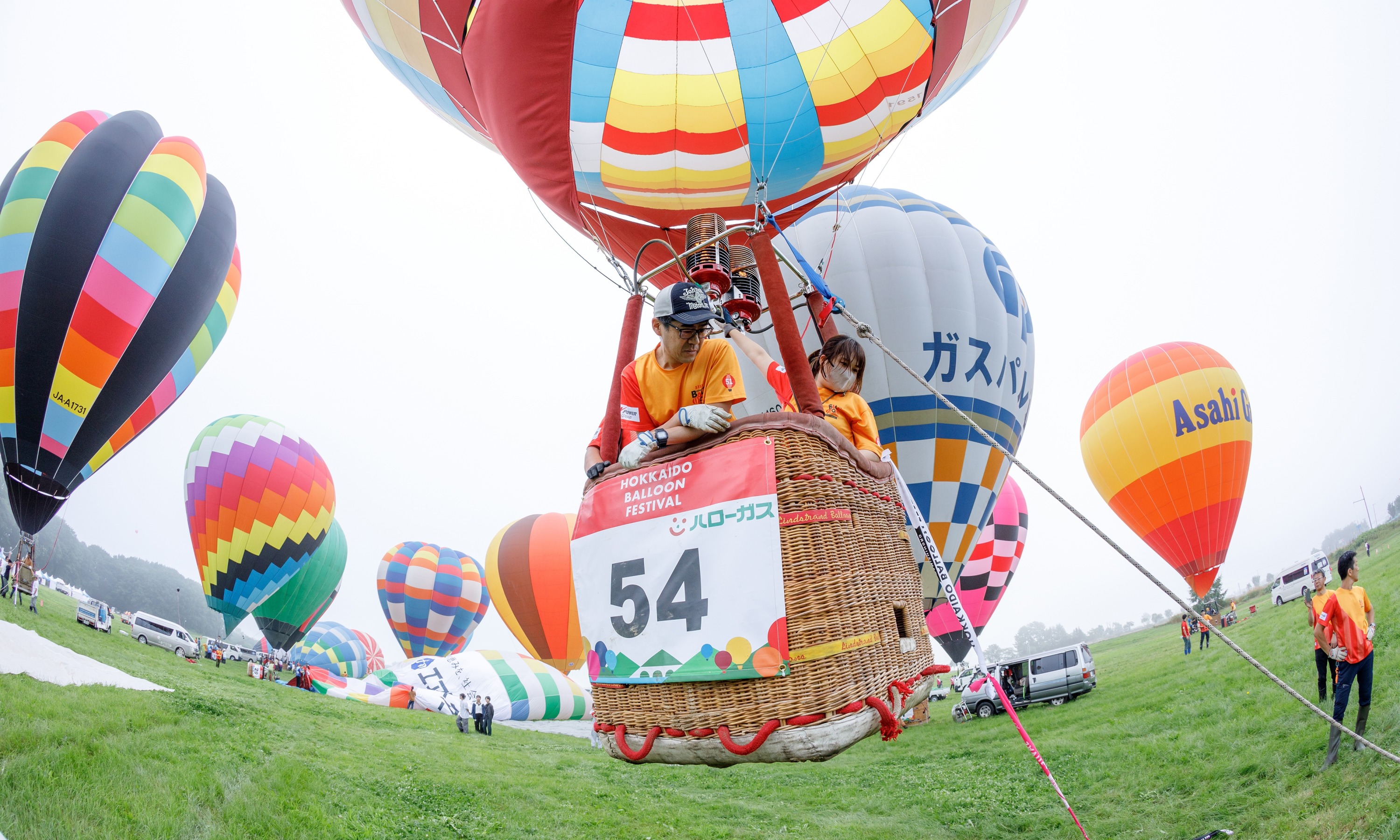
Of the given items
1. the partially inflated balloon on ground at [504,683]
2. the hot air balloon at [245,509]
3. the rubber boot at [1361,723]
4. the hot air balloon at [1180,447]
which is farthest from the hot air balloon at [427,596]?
the rubber boot at [1361,723]

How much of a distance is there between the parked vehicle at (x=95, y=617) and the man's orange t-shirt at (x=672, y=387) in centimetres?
1463

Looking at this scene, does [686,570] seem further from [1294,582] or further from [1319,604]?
[1294,582]

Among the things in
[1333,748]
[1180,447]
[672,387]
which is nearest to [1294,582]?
[1180,447]

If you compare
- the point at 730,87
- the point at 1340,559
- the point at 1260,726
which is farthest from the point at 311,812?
the point at 1260,726

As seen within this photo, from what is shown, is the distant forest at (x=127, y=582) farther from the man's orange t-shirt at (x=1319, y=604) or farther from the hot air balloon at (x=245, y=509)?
the man's orange t-shirt at (x=1319, y=604)

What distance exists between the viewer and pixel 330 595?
23078mm

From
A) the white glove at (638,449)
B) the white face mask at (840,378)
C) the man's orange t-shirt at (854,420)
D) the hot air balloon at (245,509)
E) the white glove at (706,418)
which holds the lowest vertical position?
the white glove at (638,449)

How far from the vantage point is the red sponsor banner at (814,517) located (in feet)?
7.27

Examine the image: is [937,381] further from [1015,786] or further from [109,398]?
[109,398]

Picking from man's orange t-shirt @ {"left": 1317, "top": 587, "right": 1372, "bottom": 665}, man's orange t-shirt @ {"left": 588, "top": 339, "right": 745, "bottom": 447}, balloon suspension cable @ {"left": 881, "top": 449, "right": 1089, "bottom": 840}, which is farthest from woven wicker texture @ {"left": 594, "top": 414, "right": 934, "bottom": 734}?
man's orange t-shirt @ {"left": 1317, "top": 587, "right": 1372, "bottom": 665}

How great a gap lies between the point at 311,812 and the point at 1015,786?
554 centimetres

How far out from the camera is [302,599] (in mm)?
20375

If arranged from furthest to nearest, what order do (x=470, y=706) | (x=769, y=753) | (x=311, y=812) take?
(x=470, y=706), (x=311, y=812), (x=769, y=753)

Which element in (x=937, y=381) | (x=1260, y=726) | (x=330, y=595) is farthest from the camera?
(x=330, y=595)
